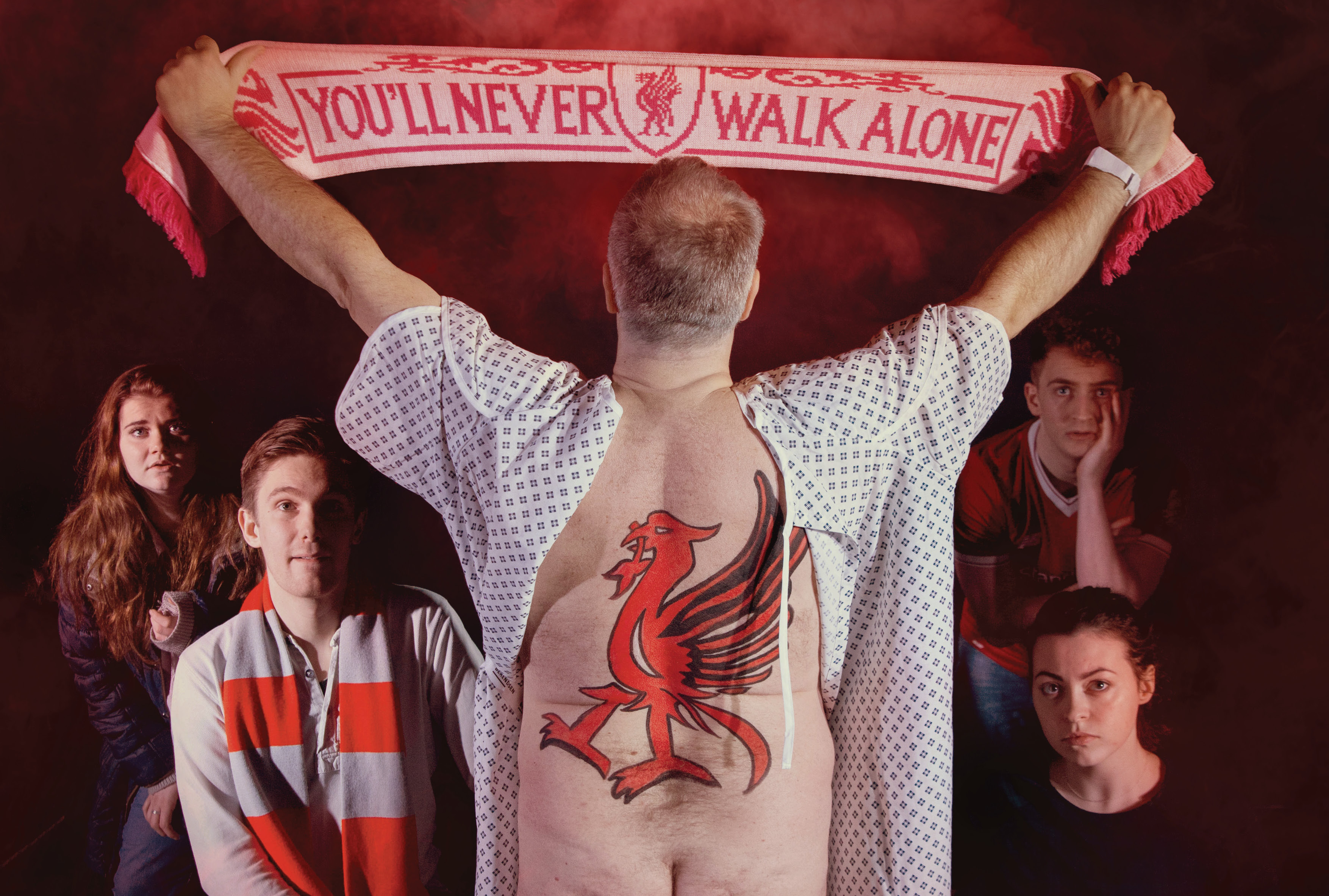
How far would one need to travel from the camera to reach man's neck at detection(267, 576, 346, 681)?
1.84 m

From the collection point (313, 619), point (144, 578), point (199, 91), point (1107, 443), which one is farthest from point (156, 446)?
point (1107, 443)

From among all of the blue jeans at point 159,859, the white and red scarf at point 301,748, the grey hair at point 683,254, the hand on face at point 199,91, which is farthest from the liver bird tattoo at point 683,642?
the hand on face at point 199,91

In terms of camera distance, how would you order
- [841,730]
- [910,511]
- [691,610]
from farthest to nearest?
[841,730] → [910,511] → [691,610]

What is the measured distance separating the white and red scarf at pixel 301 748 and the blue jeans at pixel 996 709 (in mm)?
1242

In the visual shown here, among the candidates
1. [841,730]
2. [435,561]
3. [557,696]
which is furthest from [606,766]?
[435,561]

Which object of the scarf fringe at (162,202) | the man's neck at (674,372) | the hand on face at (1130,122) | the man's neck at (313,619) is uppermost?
the hand on face at (1130,122)

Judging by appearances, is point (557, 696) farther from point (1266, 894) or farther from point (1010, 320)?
point (1266, 894)

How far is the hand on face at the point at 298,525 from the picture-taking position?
1.83 metres

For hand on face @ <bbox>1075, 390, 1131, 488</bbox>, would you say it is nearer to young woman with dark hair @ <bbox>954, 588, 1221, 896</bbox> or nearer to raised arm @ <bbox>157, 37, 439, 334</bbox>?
young woman with dark hair @ <bbox>954, 588, 1221, 896</bbox>

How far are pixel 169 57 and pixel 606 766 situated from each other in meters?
1.64

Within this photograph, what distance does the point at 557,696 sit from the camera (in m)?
1.52

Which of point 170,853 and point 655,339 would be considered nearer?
point 655,339

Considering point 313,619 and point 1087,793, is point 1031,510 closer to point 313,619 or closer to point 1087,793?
point 1087,793

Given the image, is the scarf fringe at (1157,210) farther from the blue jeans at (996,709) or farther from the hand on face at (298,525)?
the hand on face at (298,525)
